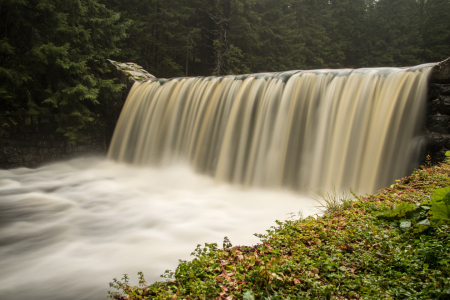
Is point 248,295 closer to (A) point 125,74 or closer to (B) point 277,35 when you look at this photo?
(A) point 125,74

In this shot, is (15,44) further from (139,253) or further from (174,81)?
(139,253)

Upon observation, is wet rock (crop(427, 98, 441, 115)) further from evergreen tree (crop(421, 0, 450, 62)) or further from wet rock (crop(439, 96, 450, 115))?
evergreen tree (crop(421, 0, 450, 62))

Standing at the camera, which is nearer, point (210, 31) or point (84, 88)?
point (84, 88)

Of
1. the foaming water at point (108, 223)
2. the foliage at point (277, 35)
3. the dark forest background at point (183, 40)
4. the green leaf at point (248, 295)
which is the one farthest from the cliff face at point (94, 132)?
the green leaf at point (248, 295)

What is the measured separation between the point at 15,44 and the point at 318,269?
38.4 feet

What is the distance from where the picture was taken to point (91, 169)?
10172 millimetres

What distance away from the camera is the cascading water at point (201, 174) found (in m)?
3.92

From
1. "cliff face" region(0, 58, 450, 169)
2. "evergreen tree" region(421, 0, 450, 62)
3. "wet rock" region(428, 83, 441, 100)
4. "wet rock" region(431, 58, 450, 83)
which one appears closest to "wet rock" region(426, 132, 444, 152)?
"cliff face" region(0, 58, 450, 169)

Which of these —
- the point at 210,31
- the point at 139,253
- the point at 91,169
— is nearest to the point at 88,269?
the point at 139,253

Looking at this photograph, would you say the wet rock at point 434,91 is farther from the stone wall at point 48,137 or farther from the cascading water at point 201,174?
the stone wall at point 48,137

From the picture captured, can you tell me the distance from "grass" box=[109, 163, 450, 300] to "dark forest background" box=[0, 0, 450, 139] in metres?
9.24

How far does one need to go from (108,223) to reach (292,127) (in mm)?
4906

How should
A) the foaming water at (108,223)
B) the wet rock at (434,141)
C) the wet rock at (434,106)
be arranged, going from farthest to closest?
the wet rock at (434,106)
the wet rock at (434,141)
the foaming water at (108,223)

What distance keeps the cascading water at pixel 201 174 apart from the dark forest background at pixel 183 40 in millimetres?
2596
